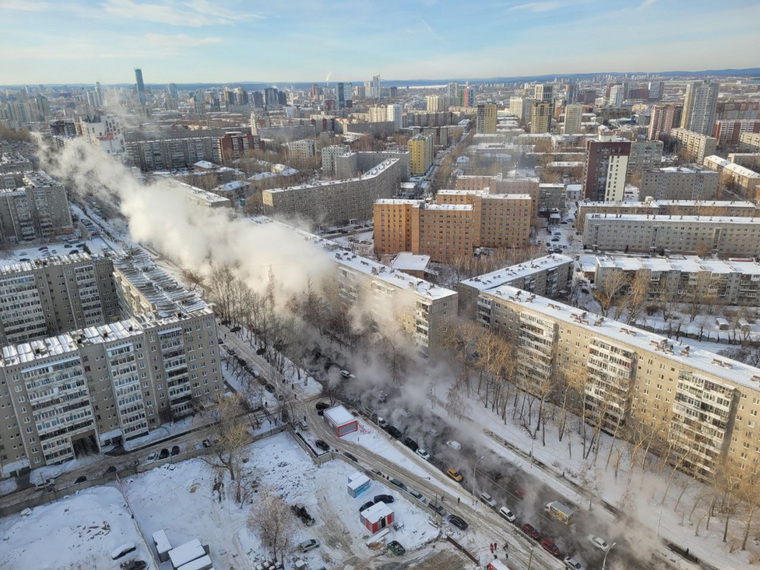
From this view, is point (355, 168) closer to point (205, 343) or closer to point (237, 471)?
point (205, 343)

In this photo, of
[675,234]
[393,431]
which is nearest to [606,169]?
[675,234]

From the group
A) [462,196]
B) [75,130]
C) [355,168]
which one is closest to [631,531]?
[462,196]

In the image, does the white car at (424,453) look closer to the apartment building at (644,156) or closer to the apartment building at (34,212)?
the apartment building at (34,212)

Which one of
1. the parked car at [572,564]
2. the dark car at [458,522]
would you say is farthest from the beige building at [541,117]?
the parked car at [572,564]

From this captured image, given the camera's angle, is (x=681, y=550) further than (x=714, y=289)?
No

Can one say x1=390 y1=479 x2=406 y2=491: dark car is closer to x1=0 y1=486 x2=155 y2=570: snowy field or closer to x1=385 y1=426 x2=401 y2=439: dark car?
x1=385 y1=426 x2=401 y2=439: dark car

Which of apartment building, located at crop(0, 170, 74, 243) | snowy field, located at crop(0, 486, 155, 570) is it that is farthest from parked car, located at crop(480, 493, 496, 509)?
apartment building, located at crop(0, 170, 74, 243)

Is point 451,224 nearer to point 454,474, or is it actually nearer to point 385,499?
point 454,474
